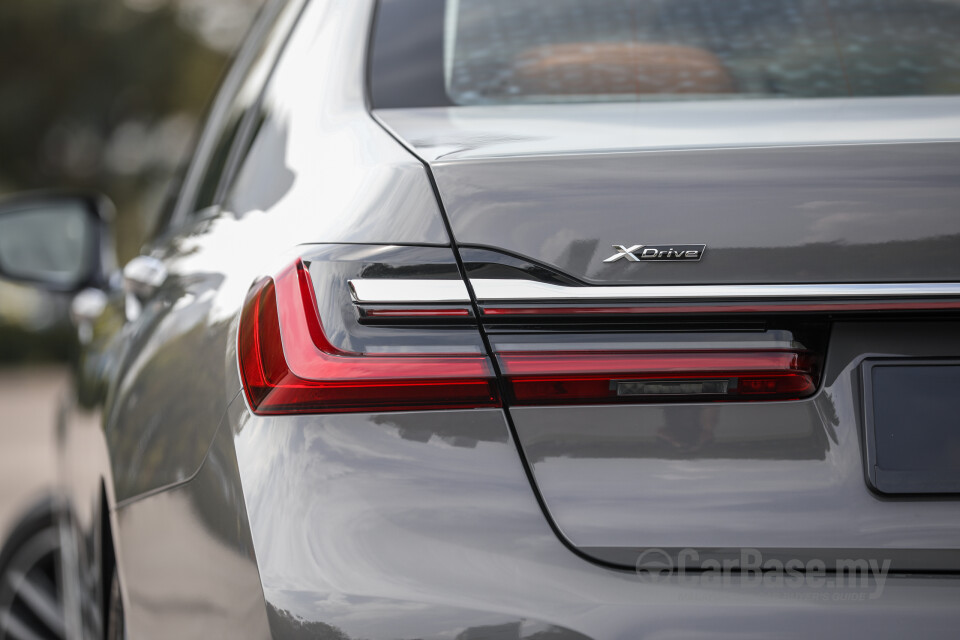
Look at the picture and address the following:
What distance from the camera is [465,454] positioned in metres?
1.41

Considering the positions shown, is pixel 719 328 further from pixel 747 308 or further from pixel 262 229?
pixel 262 229

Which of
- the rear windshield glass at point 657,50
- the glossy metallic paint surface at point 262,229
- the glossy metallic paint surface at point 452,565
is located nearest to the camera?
the glossy metallic paint surface at point 452,565

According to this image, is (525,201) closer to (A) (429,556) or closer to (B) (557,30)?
(A) (429,556)

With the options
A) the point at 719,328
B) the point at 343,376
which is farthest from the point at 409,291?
the point at 719,328

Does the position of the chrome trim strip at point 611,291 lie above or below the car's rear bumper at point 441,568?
above

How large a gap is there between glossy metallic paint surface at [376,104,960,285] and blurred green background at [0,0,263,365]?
24.1 meters

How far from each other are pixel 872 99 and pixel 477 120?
2.04 feet

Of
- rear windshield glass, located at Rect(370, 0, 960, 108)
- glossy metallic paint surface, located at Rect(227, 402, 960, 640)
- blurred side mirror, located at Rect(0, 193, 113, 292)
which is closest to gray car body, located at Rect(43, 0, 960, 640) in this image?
glossy metallic paint surface, located at Rect(227, 402, 960, 640)

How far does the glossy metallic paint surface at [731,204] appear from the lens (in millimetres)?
1402

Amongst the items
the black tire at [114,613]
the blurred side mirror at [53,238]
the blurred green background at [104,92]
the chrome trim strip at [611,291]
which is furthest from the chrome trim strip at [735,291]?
the blurred green background at [104,92]

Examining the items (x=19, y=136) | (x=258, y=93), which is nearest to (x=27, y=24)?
(x=19, y=136)

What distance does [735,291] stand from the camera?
1394 mm

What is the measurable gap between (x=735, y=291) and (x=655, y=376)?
143 mm

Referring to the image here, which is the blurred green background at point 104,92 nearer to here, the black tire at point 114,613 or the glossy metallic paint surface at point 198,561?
the black tire at point 114,613
